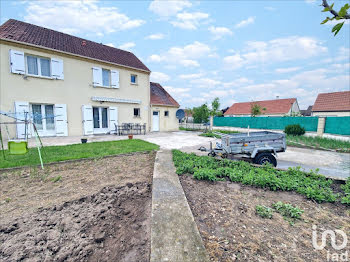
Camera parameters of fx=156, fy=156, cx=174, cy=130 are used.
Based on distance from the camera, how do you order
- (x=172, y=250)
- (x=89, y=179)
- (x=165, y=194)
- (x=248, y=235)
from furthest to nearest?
1. (x=89, y=179)
2. (x=165, y=194)
3. (x=248, y=235)
4. (x=172, y=250)

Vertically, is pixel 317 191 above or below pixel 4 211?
above

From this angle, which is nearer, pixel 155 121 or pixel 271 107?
pixel 155 121

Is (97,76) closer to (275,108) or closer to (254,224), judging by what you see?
(254,224)

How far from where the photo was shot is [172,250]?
150 cm

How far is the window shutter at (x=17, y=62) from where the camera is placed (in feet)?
28.2

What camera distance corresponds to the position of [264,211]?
7.52 feet

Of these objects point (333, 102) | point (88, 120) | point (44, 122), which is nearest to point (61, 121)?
point (44, 122)

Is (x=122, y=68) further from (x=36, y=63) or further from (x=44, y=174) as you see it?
(x=44, y=174)

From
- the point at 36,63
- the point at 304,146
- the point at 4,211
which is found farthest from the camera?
the point at 36,63

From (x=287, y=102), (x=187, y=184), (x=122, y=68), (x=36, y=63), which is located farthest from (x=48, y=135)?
(x=287, y=102)

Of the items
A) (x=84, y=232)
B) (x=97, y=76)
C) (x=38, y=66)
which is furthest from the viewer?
(x=97, y=76)

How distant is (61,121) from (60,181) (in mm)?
8489

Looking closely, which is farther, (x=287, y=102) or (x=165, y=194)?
(x=287, y=102)

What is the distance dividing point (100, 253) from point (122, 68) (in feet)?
46.3
